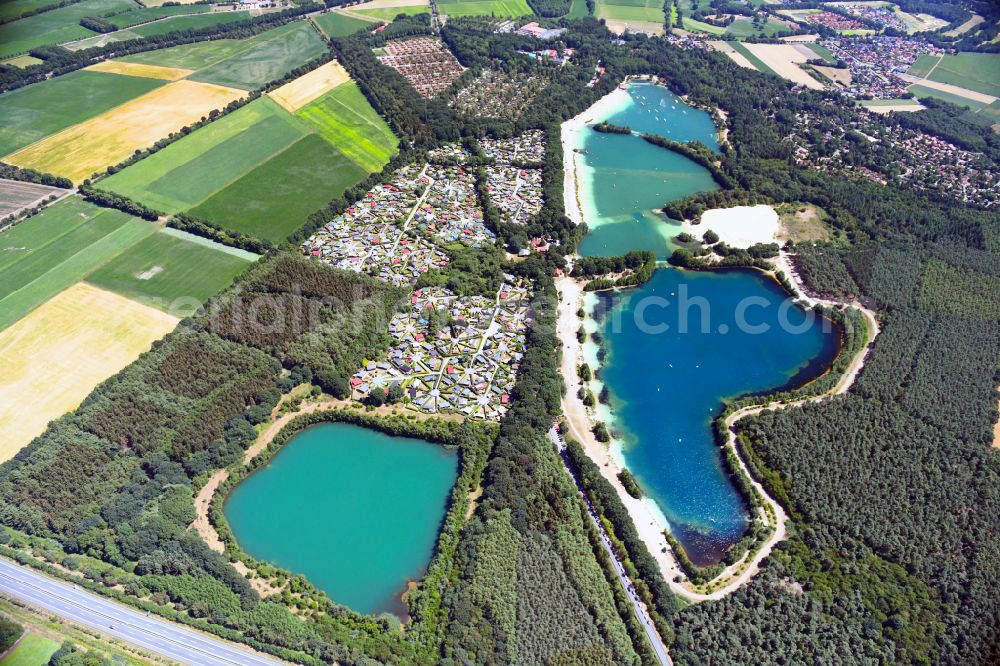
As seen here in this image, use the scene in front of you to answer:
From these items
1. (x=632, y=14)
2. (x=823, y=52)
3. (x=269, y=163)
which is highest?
(x=632, y=14)

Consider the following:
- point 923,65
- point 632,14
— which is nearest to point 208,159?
point 632,14

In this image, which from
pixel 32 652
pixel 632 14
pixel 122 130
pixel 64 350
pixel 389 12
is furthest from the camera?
pixel 632 14

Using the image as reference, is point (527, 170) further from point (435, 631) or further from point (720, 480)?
point (435, 631)

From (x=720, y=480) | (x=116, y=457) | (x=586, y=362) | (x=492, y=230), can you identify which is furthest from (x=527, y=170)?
(x=116, y=457)

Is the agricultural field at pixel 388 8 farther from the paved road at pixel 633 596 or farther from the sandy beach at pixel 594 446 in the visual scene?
the paved road at pixel 633 596

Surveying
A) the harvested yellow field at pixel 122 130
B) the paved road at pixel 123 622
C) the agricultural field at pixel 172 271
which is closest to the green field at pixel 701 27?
the harvested yellow field at pixel 122 130

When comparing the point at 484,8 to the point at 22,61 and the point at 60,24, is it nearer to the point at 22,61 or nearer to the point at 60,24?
the point at 60,24
